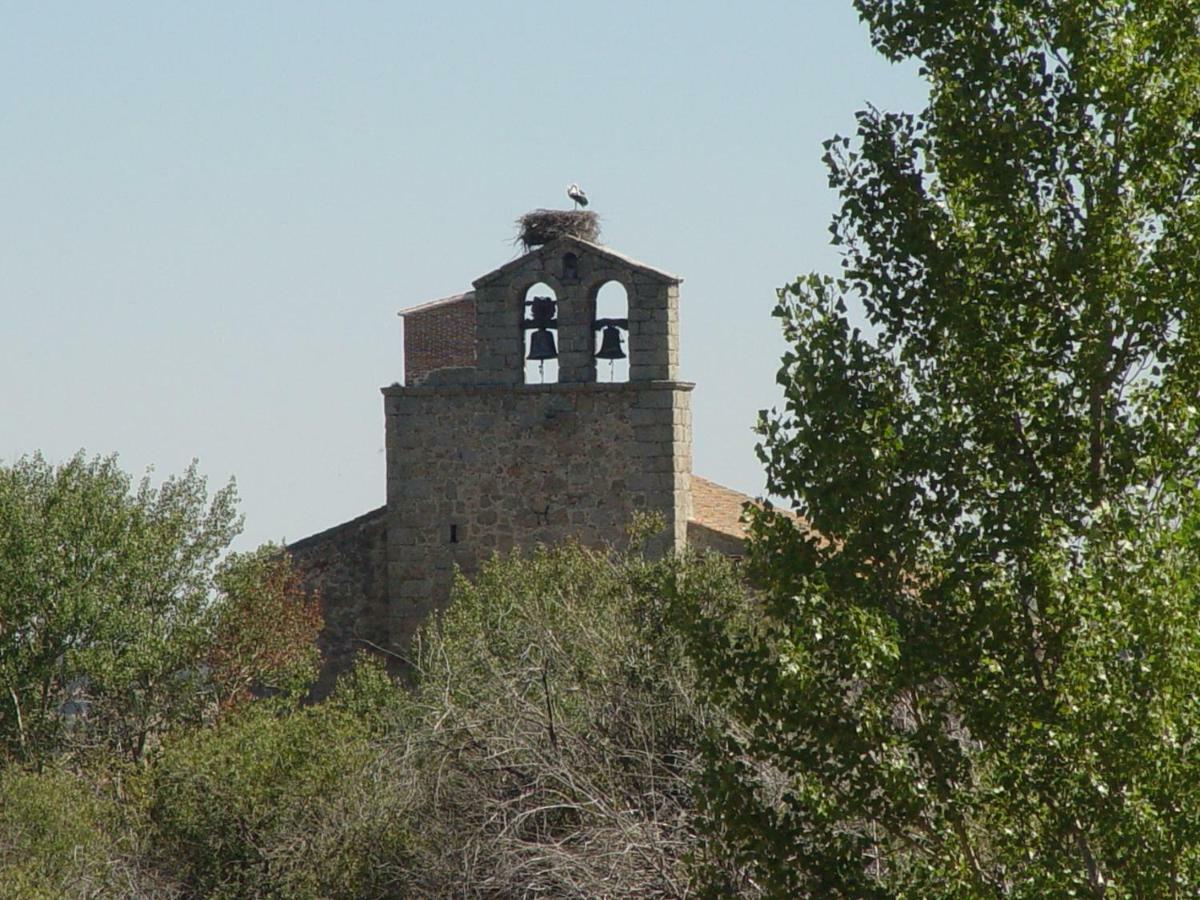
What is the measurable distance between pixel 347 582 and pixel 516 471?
7.93 feet

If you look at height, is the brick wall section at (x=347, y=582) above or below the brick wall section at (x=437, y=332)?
below

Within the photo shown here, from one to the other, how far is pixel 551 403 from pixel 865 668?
1284 centimetres

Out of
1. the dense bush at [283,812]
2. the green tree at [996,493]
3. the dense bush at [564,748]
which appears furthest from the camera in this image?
the dense bush at [283,812]

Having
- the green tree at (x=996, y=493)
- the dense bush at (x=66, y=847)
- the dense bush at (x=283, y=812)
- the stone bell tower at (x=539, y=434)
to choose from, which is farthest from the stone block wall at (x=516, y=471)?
the green tree at (x=996, y=493)

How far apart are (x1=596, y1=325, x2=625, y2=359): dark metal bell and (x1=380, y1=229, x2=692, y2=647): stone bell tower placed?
15mm

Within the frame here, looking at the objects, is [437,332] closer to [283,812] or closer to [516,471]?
[516,471]

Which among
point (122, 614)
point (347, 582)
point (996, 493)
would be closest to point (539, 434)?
point (347, 582)

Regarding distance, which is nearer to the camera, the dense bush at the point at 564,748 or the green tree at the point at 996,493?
the green tree at the point at 996,493

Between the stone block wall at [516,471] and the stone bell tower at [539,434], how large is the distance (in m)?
0.01

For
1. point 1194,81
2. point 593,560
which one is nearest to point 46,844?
point 593,560

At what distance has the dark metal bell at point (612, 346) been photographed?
72.9ft

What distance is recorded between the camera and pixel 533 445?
22234mm

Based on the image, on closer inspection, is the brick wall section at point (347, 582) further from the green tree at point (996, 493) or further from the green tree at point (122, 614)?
the green tree at point (996, 493)

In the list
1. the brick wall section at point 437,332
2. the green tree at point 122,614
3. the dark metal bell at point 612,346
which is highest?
the brick wall section at point 437,332
